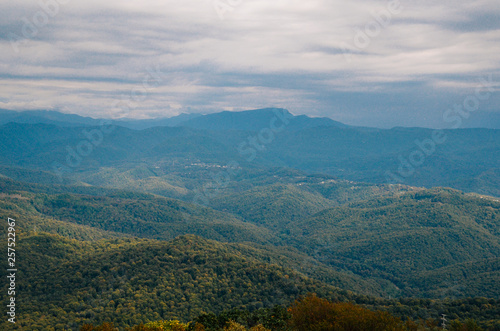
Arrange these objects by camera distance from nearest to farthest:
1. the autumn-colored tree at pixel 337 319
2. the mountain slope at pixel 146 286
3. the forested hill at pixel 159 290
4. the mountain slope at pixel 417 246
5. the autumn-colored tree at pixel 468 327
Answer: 1. the autumn-colored tree at pixel 337 319
2. the autumn-colored tree at pixel 468 327
3. the forested hill at pixel 159 290
4. the mountain slope at pixel 146 286
5. the mountain slope at pixel 417 246

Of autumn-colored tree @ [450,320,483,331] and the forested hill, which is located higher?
autumn-colored tree @ [450,320,483,331]

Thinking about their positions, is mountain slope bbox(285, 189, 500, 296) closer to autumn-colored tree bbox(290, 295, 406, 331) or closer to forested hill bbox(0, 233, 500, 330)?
forested hill bbox(0, 233, 500, 330)

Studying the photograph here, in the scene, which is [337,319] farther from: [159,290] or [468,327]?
[159,290]

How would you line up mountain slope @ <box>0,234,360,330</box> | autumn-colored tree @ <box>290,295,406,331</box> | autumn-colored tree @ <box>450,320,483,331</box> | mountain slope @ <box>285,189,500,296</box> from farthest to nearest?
mountain slope @ <box>285,189,500,296</box>
mountain slope @ <box>0,234,360,330</box>
autumn-colored tree @ <box>450,320,483,331</box>
autumn-colored tree @ <box>290,295,406,331</box>

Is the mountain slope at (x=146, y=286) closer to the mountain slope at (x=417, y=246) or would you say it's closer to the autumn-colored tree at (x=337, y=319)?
the autumn-colored tree at (x=337, y=319)

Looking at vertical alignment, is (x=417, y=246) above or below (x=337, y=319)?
above

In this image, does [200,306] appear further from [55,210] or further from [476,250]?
[55,210]

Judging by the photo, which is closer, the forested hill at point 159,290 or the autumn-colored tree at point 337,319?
the autumn-colored tree at point 337,319

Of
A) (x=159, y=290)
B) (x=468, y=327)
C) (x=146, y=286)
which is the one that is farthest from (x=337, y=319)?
(x=146, y=286)

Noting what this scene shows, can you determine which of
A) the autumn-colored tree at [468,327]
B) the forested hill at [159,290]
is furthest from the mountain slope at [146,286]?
the autumn-colored tree at [468,327]

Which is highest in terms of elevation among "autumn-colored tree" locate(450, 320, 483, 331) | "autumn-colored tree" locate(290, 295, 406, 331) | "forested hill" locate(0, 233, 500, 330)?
"autumn-colored tree" locate(290, 295, 406, 331)

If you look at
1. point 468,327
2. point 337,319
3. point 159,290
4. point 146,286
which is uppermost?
point 337,319

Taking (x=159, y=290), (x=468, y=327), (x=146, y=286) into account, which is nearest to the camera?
(x=468, y=327)

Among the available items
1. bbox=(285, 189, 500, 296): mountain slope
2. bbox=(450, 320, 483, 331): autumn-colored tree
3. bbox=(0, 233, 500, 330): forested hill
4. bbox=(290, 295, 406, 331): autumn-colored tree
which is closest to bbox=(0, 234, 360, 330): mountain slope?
bbox=(0, 233, 500, 330): forested hill
